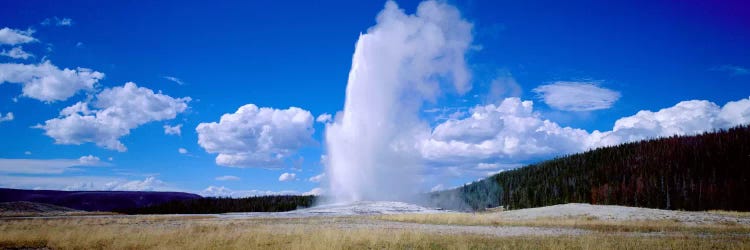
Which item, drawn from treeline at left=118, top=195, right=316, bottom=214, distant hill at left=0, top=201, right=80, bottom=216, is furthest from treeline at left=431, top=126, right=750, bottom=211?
distant hill at left=0, top=201, right=80, bottom=216

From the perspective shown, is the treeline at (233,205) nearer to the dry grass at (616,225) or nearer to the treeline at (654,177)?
the treeline at (654,177)

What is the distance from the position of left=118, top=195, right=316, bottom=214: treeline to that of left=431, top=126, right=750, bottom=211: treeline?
1765 inches

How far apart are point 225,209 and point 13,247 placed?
8424 centimetres

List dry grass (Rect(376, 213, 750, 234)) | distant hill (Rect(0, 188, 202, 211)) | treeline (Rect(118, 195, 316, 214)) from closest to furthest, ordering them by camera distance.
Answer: dry grass (Rect(376, 213, 750, 234)) < treeline (Rect(118, 195, 316, 214)) < distant hill (Rect(0, 188, 202, 211))

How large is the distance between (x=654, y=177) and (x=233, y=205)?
77.9m

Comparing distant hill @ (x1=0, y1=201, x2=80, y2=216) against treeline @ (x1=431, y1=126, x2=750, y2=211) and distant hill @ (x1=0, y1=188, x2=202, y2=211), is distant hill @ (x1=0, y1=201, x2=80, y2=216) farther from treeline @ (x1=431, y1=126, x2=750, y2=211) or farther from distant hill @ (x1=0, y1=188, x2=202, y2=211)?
treeline @ (x1=431, y1=126, x2=750, y2=211)

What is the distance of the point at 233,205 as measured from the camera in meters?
105

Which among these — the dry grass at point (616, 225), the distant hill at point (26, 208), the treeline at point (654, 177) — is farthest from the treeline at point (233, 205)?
the dry grass at point (616, 225)

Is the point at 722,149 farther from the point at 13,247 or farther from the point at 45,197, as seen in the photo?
the point at 45,197

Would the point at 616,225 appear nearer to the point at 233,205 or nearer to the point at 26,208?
the point at 233,205

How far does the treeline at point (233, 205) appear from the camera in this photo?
9981 centimetres

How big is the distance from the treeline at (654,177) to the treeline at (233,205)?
44.8 metres

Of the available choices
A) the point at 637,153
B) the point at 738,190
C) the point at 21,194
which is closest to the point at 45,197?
the point at 21,194

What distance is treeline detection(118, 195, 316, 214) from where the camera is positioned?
99.8 meters
